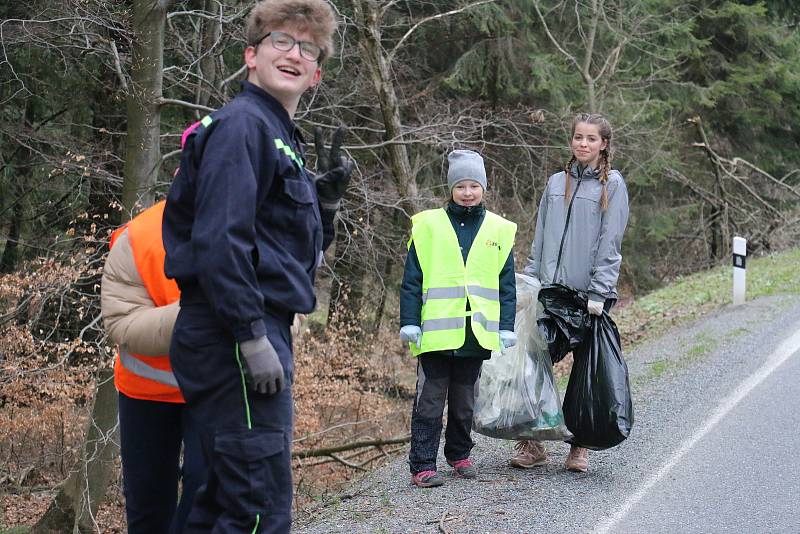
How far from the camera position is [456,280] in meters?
5.82

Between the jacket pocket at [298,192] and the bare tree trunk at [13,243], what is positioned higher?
the jacket pocket at [298,192]

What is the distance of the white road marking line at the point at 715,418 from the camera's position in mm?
5188

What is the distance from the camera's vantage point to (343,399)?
45.5 feet

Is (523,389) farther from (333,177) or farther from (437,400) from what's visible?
(333,177)

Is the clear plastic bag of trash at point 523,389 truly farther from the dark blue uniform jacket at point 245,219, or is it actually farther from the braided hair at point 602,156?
the dark blue uniform jacket at point 245,219

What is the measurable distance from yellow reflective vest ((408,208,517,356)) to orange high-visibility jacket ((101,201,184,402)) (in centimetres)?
250

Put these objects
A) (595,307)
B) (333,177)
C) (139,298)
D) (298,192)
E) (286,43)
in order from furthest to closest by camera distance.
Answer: (595,307) → (139,298) → (333,177) → (286,43) → (298,192)

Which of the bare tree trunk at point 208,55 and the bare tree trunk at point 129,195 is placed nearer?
the bare tree trunk at point 129,195

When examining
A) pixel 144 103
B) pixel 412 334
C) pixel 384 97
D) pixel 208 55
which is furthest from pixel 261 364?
pixel 384 97

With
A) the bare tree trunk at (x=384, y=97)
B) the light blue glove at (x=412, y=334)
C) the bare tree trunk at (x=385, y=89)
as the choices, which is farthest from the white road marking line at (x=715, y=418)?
the bare tree trunk at (x=385, y=89)

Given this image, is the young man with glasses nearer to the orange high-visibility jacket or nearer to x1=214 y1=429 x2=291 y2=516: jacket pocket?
x1=214 y1=429 x2=291 y2=516: jacket pocket

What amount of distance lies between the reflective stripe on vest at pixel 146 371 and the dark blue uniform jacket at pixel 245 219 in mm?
498

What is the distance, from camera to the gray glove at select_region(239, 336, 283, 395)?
9.48ft

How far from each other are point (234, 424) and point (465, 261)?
3.05 m
